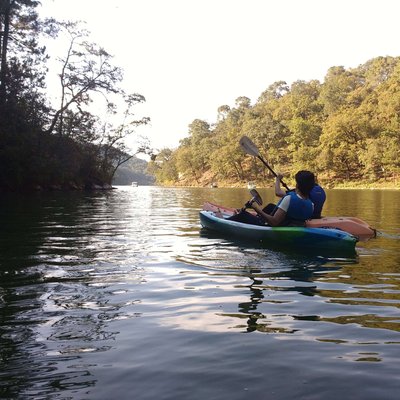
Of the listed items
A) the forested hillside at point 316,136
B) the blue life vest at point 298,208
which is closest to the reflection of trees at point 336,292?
the blue life vest at point 298,208

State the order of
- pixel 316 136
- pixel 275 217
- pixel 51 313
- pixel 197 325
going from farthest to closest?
pixel 316 136, pixel 275 217, pixel 51 313, pixel 197 325

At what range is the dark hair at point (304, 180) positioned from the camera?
6.93 metres

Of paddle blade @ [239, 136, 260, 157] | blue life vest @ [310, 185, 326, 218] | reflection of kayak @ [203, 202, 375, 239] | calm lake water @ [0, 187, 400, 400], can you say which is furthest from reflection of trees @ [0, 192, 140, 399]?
paddle blade @ [239, 136, 260, 157]

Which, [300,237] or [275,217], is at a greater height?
[275,217]

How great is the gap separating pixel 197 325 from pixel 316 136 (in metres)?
64.2

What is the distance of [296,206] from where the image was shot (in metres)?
7.29

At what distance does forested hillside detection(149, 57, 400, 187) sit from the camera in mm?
53281

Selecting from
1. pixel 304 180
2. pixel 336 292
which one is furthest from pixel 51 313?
pixel 304 180

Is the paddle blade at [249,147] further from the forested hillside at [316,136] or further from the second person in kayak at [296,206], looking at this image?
the forested hillside at [316,136]

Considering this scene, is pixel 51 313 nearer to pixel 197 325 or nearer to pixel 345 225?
pixel 197 325

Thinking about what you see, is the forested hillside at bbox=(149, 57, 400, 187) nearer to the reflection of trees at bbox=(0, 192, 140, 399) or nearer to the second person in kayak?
the second person in kayak

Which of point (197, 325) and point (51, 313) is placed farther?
point (51, 313)

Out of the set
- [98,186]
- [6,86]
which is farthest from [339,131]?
[6,86]

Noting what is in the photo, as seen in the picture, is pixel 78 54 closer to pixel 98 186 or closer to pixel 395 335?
pixel 98 186
